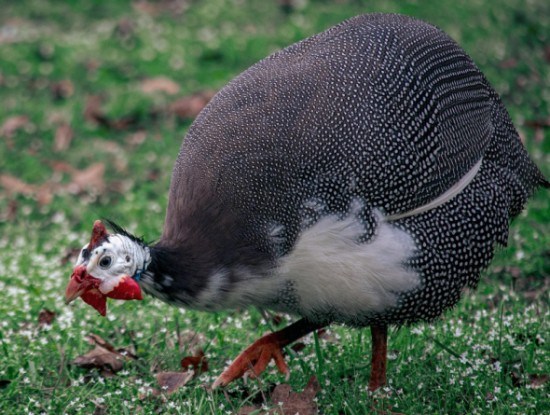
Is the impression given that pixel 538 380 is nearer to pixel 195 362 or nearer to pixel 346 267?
pixel 346 267

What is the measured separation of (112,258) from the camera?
2.97m

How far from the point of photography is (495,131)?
12.1 feet

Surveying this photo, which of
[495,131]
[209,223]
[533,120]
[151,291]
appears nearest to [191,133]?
[209,223]

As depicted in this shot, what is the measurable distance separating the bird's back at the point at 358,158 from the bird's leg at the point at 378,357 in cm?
16

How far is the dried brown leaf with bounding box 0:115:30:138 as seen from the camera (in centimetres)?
644

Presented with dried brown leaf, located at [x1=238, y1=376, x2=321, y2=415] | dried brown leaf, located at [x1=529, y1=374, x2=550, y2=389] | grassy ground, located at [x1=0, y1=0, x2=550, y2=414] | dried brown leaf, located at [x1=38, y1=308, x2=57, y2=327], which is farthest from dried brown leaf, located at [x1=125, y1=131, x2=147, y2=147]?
dried brown leaf, located at [x1=529, y1=374, x2=550, y2=389]

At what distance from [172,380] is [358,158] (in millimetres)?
1132

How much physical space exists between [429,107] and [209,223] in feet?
3.18

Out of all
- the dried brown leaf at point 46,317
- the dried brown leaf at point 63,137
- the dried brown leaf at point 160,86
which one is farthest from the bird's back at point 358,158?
the dried brown leaf at point 160,86

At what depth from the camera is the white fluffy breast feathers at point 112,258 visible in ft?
9.71

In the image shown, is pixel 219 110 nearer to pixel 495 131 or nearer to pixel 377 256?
pixel 377 256

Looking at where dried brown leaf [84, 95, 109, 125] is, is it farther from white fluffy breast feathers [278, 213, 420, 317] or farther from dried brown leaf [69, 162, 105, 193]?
white fluffy breast feathers [278, 213, 420, 317]

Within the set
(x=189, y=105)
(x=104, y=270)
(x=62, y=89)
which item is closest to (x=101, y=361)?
(x=104, y=270)

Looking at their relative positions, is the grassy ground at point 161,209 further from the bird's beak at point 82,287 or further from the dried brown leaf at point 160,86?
the bird's beak at point 82,287
